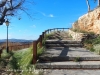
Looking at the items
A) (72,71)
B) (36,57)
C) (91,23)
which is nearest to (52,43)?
(36,57)

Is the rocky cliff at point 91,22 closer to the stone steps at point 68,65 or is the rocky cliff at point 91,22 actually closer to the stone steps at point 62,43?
the stone steps at point 62,43

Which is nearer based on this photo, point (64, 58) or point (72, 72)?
point (72, 72)

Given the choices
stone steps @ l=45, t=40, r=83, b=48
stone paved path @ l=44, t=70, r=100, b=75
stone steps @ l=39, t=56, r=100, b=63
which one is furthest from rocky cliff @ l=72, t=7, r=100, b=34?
stone paved path @ l=44, t=70, r=100, b=75

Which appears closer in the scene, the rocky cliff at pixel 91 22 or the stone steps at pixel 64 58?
the stone steps at pixel 64 58

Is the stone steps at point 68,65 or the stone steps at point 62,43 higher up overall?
the stone steps at point 62,43

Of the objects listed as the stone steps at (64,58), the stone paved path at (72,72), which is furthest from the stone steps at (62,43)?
the stone paved path at (72,72)

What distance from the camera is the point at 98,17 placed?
21781 millimetres

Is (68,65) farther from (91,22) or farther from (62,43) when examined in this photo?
(91,22)

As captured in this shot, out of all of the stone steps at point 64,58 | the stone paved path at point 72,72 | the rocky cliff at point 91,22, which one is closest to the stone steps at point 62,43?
the stone steps at point 64,58

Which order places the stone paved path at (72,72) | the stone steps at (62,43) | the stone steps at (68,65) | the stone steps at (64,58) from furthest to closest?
the stone steps at (62,43)
the stone steps at (64,58)
the stone steps at (68,65)
the stone paved path at (72,72)

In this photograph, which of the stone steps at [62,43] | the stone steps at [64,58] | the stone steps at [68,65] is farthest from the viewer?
the stone steps at [62,43]

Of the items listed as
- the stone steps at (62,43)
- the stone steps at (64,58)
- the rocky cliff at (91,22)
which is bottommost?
the stone steps at (64,58)

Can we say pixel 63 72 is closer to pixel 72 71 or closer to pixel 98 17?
A: pixel 72 71

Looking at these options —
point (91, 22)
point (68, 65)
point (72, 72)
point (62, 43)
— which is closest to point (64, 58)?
point (68, 65)
